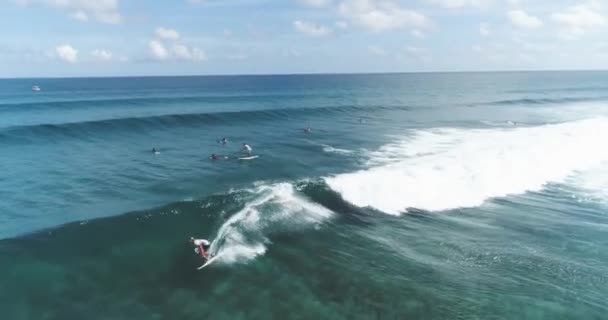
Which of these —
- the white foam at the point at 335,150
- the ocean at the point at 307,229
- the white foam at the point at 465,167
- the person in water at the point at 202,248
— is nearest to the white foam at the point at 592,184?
the ocean at the point at 307,229

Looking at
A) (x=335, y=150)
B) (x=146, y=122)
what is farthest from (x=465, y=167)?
(x=146, y=122)

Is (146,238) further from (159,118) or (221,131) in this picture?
(159,118)

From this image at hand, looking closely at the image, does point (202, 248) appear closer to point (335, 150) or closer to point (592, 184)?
point (335, 150)

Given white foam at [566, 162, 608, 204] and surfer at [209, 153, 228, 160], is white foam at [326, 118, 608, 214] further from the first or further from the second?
surfer at [209, 153, 228, 160]

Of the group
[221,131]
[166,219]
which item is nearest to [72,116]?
[221,131]

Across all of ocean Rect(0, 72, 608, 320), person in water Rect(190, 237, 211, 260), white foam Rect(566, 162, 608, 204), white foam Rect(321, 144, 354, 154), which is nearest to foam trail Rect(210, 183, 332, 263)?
ocean Rect(0, 72, 608, 320)

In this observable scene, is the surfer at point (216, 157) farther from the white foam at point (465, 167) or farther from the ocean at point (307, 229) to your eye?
the white foam at point (465, 167)

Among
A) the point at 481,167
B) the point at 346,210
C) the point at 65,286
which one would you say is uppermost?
the point at 481,167
